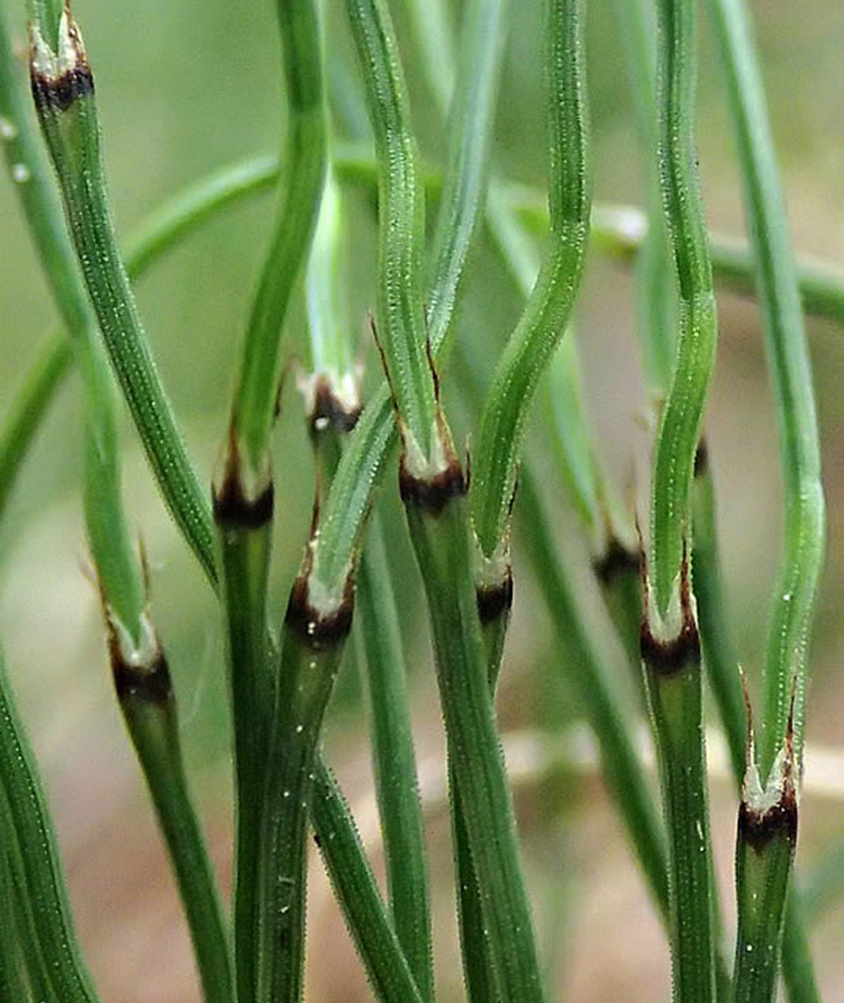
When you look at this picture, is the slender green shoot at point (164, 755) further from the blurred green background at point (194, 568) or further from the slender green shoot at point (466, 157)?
the blurred green background at point (194, 568)

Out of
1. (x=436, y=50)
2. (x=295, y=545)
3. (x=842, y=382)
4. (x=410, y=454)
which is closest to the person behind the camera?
(x=410, y=454)

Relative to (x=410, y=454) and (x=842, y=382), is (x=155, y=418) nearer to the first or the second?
(x=410, y=454)

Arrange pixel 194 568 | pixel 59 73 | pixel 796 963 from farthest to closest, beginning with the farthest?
pixel 194 568
pixel 796 963
pixel 59 73

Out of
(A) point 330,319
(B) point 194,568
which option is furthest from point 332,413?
(B) point 194,568

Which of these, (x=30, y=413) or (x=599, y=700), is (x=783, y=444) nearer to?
(x=599, y=700)

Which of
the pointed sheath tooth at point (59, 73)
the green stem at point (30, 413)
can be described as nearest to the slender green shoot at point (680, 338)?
the pointed sheath tooth at point (59, 73)

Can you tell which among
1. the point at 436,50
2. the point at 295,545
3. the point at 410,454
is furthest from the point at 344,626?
the point at 295,545
